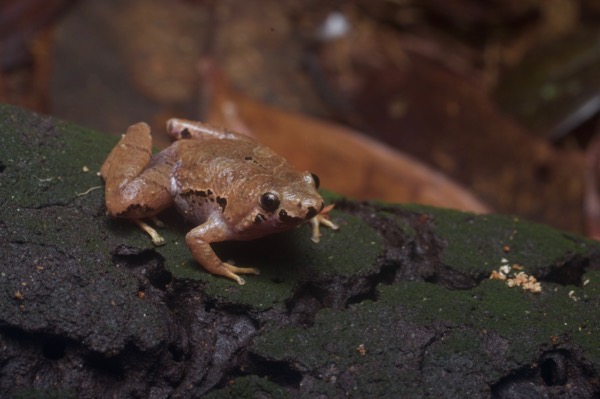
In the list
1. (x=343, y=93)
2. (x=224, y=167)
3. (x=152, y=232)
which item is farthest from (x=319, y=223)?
(x=343, y=93)

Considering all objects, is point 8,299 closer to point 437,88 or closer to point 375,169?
point 375,169

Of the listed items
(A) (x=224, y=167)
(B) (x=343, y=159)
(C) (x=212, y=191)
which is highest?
(B) (x=343, y=159)

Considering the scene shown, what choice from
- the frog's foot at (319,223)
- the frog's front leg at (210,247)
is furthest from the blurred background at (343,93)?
the frog's front leg at (210,247)

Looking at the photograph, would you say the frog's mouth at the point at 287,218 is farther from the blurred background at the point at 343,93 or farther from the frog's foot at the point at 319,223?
the blurred background at the point at 343,93

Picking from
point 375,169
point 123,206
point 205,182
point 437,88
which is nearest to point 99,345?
point 123,206

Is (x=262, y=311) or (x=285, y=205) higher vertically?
(x=285, y=205)

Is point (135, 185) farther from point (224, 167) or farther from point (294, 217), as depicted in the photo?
point (294, 217)
